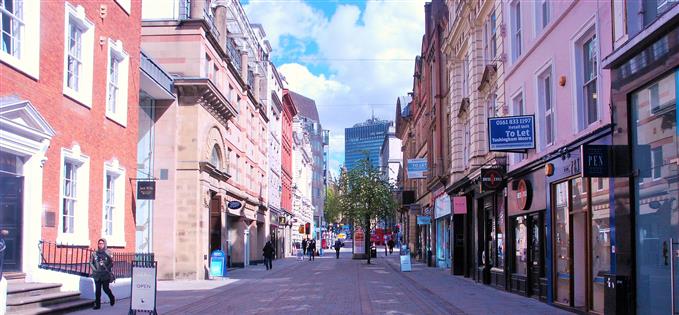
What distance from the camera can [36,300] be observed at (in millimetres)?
13852

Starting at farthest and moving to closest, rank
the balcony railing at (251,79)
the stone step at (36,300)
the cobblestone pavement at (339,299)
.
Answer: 1. the balcony railing at (251,79)
2. the cobblestone pavement at (339,299)
3. the stone step at (36,300)

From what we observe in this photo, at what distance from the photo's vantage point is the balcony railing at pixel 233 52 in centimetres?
3683

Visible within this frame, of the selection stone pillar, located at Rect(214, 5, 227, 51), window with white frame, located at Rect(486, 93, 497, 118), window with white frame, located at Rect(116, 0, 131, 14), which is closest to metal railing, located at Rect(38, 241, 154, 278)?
window with white frame, located at Rect(116, 0, 131, 14)

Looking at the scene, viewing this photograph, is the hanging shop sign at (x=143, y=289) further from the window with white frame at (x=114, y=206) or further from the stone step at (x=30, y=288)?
the window with white frame at (x=114, y=206)

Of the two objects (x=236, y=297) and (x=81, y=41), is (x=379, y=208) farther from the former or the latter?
(x=81, y=41)

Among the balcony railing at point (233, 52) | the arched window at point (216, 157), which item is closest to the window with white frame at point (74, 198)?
the arched window at point (216, 157)

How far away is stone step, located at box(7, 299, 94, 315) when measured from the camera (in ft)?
43.7

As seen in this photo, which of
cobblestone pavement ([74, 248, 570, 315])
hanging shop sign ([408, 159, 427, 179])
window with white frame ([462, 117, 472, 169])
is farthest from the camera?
hanging shop sign ([408, 159, 427, 179])

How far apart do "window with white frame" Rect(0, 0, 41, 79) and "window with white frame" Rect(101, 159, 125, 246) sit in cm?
551

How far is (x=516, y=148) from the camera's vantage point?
758 inches

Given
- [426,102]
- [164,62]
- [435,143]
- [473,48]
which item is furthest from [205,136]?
[426,102]

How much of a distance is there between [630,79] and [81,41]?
511 inches

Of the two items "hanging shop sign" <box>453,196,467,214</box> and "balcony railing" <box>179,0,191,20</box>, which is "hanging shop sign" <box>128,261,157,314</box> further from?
"balcony railing" <box>179,0,191,20</box>

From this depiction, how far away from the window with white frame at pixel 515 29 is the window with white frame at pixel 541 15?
2141 millimetres
